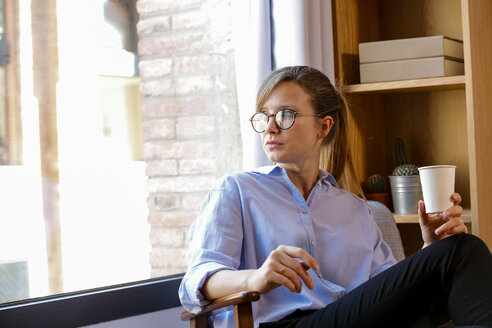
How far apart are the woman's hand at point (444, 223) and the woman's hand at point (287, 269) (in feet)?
1.70

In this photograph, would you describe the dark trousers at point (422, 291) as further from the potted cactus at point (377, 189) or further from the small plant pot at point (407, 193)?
the potted cactus at point (377, 189)

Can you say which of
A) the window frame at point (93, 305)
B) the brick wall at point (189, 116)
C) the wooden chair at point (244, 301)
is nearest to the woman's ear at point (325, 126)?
the wooden chair at point (244, 301)

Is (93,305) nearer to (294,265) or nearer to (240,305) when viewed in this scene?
(240,305)

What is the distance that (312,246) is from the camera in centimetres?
183

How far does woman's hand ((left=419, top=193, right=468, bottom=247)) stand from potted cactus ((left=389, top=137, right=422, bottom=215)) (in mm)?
721

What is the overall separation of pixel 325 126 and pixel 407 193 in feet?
2.49

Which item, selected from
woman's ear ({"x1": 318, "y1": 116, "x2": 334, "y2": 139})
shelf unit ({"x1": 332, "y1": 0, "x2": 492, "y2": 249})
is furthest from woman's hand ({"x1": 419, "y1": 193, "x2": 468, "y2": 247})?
shelf unit ({"x1": 332, "y1": 0, "x2": 492, "y2": 249})

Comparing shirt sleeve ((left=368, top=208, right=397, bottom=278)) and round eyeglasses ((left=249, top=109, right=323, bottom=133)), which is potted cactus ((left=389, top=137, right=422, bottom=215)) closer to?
shirt sleeve ((left=368, top=208, right=397, bottom=278))

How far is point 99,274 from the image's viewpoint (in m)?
2.18

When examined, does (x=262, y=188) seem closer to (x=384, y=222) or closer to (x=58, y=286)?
(x=384, y=222)

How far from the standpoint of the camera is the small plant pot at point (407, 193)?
257cm

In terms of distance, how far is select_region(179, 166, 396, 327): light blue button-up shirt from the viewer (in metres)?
1.68

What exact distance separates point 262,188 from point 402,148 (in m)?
1.04

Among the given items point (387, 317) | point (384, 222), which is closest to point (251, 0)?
point (384, 222)
